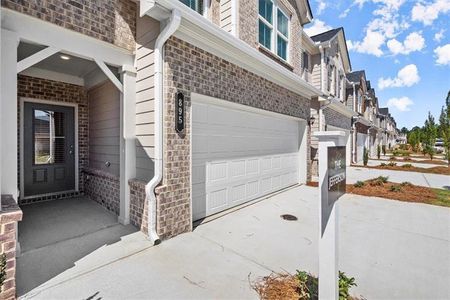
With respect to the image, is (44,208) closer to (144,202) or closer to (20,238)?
(20,238)

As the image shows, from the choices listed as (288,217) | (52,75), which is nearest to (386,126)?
(288,217)

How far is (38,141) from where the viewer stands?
5711 mm

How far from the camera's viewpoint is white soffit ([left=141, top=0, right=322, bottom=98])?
3.78m

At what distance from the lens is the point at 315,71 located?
12500 millimetres

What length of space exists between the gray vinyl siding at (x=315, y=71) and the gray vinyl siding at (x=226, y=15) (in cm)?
776

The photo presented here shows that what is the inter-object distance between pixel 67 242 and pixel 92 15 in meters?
3.75

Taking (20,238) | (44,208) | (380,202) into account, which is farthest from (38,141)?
(380,202)

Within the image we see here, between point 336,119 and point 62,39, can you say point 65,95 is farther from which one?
point 336,119

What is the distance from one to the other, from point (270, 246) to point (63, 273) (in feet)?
9.67

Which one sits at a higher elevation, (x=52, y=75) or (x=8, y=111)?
(x=52, y=75)

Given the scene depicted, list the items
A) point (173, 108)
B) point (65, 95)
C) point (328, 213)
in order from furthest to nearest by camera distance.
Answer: point (65, 95)
point (173, 108)
point (328, 213)

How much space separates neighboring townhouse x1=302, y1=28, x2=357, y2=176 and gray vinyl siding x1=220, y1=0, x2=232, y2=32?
5278 mm

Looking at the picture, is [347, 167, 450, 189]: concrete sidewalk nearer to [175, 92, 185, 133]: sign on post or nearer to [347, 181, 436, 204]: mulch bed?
[347, 181, 436, 204]: mulch bed

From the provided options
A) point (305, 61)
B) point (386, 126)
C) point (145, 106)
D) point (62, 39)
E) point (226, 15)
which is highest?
point (305, 61)
